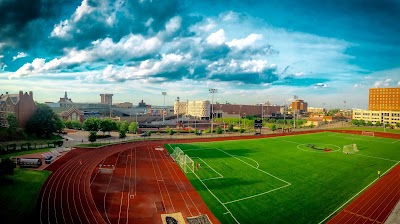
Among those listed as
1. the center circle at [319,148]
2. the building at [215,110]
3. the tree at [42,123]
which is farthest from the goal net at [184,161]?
the building at [215,110]

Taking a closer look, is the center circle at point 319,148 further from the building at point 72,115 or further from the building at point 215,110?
the building at point 215,110

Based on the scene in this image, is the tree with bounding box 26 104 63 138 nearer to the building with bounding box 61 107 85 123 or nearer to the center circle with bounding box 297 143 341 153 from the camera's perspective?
the building with bounding box 61 107 85 123

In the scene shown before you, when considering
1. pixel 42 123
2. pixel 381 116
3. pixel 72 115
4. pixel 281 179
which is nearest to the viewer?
pixel 281 179

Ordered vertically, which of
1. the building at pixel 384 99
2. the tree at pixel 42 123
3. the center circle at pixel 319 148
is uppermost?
the building at pixel 384 99

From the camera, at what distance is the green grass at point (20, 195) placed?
21281 mm

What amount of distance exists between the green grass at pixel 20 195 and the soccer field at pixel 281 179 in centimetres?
1613

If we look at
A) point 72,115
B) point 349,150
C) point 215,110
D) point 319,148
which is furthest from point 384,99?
point 72,115

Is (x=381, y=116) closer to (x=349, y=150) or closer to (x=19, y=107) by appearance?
(x=349, y=150)

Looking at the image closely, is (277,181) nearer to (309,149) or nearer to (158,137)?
(309,149)

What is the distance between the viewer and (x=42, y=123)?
5678 cm

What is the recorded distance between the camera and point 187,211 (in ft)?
76.4

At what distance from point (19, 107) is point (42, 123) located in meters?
7.51

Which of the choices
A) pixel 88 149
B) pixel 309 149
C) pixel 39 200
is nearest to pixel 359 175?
pixel 309 149

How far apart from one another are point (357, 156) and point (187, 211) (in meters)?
37.9
